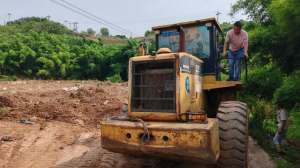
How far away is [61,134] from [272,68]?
5323 millimetres

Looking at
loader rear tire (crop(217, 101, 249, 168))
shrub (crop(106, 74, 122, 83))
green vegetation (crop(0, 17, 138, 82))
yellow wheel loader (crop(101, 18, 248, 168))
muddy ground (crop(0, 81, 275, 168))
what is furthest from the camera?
green vegetation (crop(0, 17, 138, 82))

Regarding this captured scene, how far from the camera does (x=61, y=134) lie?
389 inches

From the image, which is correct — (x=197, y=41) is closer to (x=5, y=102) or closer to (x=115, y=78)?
(x=5, y=102)

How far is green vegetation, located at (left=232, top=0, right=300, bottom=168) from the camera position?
809 cm

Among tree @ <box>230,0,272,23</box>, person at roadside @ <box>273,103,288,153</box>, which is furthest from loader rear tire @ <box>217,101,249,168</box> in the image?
tree @ <box>230,0,272,23</box>

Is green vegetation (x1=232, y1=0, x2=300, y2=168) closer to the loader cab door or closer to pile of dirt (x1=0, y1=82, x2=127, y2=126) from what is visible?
the loader cab door

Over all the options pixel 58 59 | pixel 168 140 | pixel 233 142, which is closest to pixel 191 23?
pixel 233 142

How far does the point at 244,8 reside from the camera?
12.2 m

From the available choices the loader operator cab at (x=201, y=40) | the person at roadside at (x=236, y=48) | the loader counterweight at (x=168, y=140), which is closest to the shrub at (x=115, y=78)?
the person at roadside at (x=236, y=48)

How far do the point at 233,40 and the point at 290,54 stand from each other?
4.47ft

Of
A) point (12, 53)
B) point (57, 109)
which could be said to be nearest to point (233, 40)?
point (57, 109)

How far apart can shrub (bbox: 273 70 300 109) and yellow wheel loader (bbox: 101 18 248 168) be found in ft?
6.08

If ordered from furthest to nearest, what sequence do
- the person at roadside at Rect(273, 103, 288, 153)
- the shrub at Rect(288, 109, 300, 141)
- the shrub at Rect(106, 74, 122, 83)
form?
1. the shrub at Rect(106, 74, 122, 83)
2. the shrub at Rect(288, 109, 300, 141)
3. the person at roadside at Rect(273, 103, 288, 153)

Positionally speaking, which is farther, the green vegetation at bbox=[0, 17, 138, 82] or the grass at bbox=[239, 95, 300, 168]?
the green vegetation at bbox=[0, 17, 138, 82]
